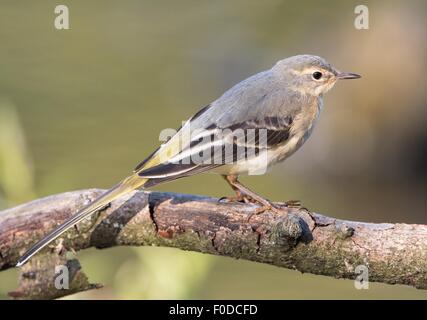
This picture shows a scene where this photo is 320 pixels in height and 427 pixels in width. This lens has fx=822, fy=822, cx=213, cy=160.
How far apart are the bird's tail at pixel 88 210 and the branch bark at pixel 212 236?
202mm

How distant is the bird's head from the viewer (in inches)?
278

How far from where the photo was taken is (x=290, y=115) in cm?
673

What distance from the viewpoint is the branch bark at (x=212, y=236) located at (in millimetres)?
5461

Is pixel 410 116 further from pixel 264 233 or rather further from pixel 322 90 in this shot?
pixel 264 233

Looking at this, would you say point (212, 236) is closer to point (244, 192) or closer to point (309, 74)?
point (244, 192)

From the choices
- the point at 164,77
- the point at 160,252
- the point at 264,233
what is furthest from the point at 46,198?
the point at 164,77

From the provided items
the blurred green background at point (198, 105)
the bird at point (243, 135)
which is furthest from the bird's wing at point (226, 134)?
the blurred green background at point (198, 105)

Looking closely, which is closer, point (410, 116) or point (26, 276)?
point (26, 276)

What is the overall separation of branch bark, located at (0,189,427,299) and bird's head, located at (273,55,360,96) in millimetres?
1397

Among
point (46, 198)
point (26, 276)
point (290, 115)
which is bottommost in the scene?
point (26, 276)

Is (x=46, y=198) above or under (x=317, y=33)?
under

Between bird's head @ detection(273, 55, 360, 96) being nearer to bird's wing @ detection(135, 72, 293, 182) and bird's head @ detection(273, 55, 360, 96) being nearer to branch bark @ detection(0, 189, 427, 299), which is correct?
bird's wing @ detection(135, 72, 293, 182)

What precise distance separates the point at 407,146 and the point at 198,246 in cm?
740

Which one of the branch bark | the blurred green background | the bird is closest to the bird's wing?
the bird
